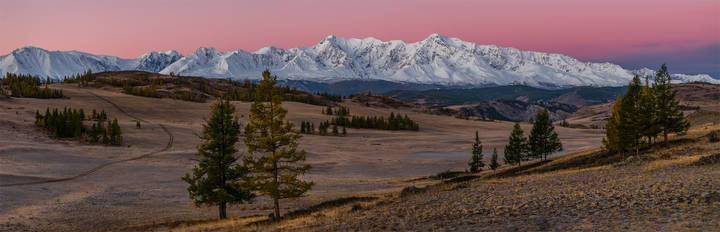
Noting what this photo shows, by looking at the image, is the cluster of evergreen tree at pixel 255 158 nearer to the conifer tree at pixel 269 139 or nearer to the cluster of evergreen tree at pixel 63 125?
the conifer tree at pixel 269 139

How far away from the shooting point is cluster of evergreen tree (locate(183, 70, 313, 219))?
25453 mm

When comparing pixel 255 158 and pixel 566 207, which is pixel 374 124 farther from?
pixel 566 207

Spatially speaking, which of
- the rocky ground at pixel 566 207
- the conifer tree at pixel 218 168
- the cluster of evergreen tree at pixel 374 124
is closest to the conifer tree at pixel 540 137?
the rocky ground at pixel 566 207

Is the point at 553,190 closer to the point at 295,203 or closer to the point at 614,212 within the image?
the point at 614,212

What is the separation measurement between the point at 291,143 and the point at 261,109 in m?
2.97

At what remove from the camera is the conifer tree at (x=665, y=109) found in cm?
4491

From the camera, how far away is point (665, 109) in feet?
148

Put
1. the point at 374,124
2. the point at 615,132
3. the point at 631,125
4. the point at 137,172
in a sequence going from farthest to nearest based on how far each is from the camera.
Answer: the point at 374,124, the point at 137,172, the point at 615,132, the point at 631,125

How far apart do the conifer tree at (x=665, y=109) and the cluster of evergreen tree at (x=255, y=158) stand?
41567mm

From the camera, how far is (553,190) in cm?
2200

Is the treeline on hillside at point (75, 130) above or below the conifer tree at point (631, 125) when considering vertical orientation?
below

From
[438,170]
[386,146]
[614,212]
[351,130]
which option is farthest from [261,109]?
[351,130]

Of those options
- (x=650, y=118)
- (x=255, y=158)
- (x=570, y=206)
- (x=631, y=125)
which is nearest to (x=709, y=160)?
(x=570, y=206)

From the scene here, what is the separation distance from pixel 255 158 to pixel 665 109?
45.9 m
